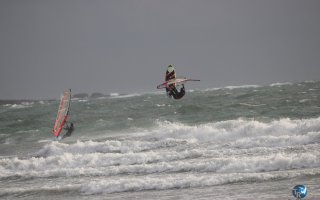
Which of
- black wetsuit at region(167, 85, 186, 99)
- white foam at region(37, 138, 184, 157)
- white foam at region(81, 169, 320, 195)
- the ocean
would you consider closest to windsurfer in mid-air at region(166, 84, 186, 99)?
black wetsuit at region(167, 85, 186, 99)

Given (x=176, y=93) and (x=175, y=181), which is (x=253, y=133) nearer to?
(x=175, y=181)

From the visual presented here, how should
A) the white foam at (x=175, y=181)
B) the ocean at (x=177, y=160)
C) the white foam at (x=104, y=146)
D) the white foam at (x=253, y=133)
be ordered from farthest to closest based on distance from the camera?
the white foam at (x=104, y=146) → the white foam at (x=253, y=133) → the white foam at (x=175, y=181) → the ocean at (x=177, y=160)

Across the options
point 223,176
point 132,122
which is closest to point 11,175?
point 223,176

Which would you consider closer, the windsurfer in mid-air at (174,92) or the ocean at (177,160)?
the windsurfer in mid-air at (174,92)

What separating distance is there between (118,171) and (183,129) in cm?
935

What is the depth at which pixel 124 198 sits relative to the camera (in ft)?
49.5

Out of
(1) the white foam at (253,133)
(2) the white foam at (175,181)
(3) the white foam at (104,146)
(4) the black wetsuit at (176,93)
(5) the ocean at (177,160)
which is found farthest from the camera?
(3) the white foam at (104,146)

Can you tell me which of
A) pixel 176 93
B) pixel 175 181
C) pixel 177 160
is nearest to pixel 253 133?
pixel 177 160

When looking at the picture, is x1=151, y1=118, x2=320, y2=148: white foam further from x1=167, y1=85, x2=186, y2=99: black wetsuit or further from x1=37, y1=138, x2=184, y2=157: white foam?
x1=167, y1=85, x2=186, y2=99: black wetsuit

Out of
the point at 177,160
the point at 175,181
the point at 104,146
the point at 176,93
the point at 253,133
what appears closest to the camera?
the point at 176,93

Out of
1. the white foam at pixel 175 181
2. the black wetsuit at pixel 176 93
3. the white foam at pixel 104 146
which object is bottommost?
the white foam at pixel 175 181

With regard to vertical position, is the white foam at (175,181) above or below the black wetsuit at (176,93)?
below

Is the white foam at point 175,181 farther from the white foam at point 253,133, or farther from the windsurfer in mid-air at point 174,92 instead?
the white foam at point 253,133

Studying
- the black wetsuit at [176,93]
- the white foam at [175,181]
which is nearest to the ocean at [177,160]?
the white foam at [175,181]
